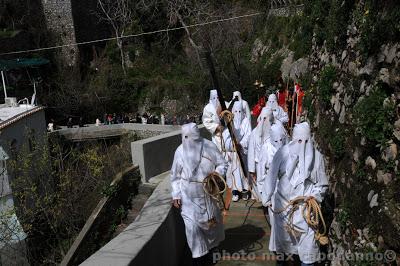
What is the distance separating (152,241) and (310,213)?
1.71 meters

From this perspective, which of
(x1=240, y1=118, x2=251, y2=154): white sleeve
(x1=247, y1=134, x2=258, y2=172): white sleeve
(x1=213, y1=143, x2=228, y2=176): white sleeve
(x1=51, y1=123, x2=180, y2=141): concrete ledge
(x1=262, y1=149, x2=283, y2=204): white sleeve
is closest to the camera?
(x1=262, y1=149, x2=283, y2=204): white sleeve

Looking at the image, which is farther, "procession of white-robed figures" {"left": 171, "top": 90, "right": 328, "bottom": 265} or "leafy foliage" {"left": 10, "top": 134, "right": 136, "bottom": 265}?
"leafy foliage" {"left": 10, "top": 134, "right": 136, "bottom": 265}

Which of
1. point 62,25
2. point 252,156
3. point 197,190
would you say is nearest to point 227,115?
point 252,156

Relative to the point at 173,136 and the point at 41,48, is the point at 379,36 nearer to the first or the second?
the point at 173,136

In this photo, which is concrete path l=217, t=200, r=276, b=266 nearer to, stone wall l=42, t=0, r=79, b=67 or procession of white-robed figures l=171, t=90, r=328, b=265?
procession of white-robed figures l=171, t=90, r=328, b=265

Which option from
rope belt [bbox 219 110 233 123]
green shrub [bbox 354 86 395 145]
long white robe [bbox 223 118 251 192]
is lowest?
long white robe [bbox 223 118 251 192]

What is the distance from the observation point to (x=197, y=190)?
594 centimetres

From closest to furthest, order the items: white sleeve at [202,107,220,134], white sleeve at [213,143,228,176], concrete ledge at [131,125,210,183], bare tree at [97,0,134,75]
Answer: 1. white sleeve at [213,143,228,176]
2. concrete ledge at [131,125,210,183]
3. white sleeve at [202,107,220,134]
4. bare tree at [97,0,134,75]

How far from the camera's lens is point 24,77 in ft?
102

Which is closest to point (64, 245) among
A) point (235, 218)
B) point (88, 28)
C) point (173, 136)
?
point (173, 136)

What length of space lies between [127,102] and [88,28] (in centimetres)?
736

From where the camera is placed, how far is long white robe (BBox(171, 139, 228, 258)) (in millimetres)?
5805

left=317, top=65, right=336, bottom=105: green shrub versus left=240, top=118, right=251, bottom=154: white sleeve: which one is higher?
left=317, top=65, right=336, bottom=105: green shrub

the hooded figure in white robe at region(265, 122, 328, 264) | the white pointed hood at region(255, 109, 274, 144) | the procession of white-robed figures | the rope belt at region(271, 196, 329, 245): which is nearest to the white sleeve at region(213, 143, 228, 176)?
the procession of white-robed figures
